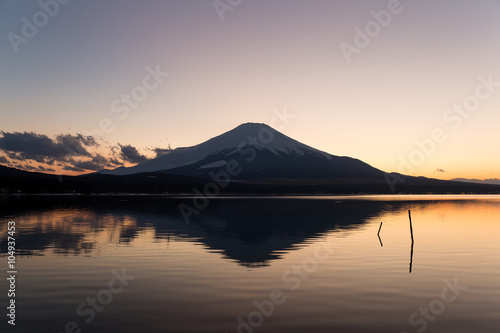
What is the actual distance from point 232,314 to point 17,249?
79.7 ft

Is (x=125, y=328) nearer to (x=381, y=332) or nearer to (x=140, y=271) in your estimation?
(x=381, y=332)

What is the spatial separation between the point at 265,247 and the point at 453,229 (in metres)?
29.2

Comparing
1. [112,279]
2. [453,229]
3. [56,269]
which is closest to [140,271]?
[112,279]

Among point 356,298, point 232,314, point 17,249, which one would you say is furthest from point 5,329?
point 17,249

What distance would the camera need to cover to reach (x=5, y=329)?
16125 millimetres

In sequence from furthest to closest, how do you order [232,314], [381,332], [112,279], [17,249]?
[17,249] → [112,279] → [232,314] → [381,332]

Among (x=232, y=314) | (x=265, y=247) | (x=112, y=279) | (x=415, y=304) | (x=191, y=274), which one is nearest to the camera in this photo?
(x=232, y=314)

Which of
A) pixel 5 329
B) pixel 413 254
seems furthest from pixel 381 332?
pixel 413 254

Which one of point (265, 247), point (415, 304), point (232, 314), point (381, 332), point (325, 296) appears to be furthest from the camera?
point (265, 247)

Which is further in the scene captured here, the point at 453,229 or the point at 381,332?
the point at 453,229

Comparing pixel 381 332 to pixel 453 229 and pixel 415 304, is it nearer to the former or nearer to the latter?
pixel 415 304

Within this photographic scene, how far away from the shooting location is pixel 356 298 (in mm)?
21000

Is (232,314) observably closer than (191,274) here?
Yes

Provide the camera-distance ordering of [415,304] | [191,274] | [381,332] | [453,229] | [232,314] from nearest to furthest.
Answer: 1. [381,332]
2. [232,314]
3. [415,304]
4. [191,274]
5. [453,229]
